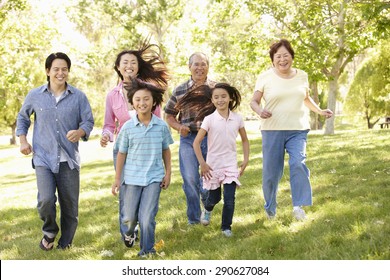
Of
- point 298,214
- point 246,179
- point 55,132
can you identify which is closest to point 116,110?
point 55,132

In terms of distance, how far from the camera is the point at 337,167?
11.3 metres

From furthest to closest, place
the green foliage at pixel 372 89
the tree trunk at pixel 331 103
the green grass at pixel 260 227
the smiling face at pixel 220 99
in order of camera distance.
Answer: the green foliage at pixel 372 89 → the tree trunk at pixel 331 103 → the smiling face at pixel 220 99 → the green grass at pixel 260 227

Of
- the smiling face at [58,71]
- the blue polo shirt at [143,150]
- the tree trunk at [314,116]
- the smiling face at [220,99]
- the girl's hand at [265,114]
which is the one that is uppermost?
the smiling face at [58,71]

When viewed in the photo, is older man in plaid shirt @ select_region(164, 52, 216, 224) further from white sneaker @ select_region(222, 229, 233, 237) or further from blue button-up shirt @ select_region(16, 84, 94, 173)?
blue button-up shirt @ select_region(16, 84, 94, 173)

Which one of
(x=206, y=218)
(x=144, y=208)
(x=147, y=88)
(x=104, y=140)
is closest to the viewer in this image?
(x=144, y=208)

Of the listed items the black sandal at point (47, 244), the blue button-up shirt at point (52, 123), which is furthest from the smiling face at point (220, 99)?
the black sandal at point (47, 244)

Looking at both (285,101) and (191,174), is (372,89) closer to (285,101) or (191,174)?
(285,101)

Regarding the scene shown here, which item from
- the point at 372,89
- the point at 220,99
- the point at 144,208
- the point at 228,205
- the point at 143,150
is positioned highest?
the point at 220,99

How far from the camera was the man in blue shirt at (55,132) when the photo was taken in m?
6.27

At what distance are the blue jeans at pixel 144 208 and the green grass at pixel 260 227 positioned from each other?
23cm

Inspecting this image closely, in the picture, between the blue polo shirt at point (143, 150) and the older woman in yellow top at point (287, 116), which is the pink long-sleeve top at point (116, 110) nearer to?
the blue polo shirt at point (143, 150)

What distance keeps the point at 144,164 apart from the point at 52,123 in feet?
4.55

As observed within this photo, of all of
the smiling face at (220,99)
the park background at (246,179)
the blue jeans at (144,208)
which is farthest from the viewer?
the smiling face at (220,99)

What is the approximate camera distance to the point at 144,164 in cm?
569
